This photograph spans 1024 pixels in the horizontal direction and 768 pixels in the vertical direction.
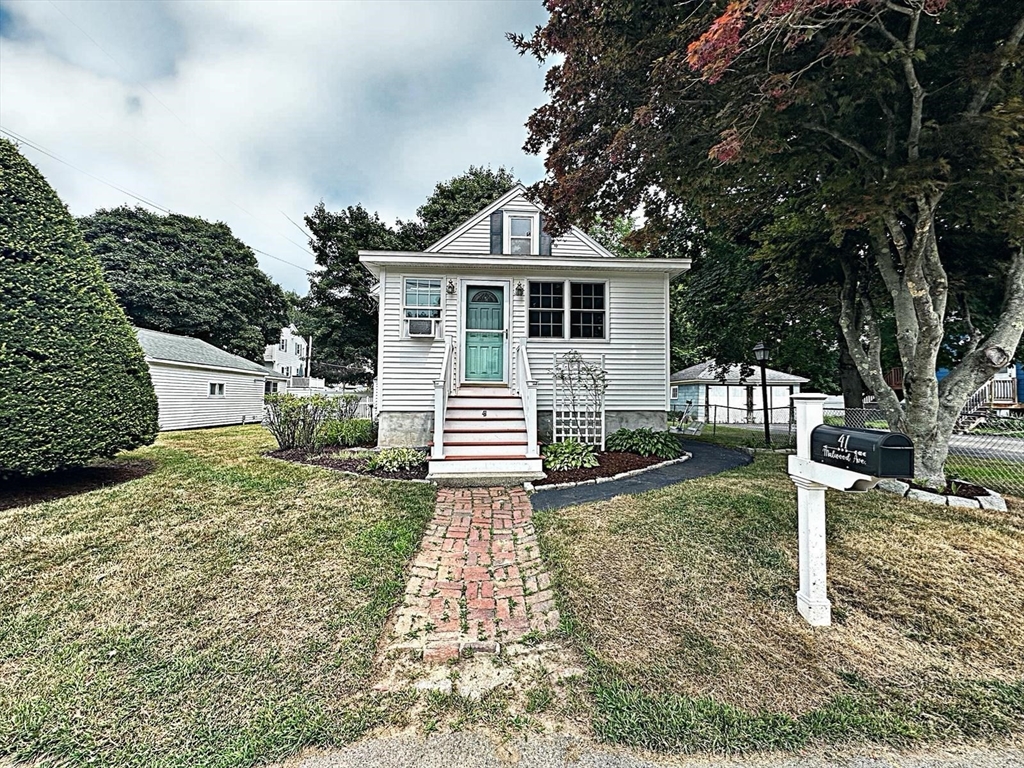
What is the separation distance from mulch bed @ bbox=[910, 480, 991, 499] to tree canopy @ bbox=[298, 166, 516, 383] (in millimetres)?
17207

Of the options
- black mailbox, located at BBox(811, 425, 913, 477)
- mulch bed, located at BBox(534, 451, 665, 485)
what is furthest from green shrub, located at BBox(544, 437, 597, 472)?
black mailbox, located at BBox(811, 425, 913, 477)

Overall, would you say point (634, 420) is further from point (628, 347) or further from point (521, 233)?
point (521, 233)

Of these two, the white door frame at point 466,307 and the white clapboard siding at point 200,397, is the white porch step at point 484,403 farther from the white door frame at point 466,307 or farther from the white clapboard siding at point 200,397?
the white clapboard siding at point 200,397

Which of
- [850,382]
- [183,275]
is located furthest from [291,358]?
[850,382]

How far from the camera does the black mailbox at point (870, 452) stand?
2137 millimetres

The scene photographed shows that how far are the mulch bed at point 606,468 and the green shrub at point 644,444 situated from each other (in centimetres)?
15

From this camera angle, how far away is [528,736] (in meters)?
1.90

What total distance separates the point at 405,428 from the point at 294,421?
2.26m

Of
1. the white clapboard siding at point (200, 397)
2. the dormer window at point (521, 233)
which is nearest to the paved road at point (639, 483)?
the dormer window at point (521, 233)

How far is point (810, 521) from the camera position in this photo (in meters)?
2.69

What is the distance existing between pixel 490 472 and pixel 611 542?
2.64 metres

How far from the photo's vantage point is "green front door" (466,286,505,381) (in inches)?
353

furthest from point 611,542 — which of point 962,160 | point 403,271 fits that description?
point 403,271

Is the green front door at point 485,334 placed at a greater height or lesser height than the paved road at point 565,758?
greater
